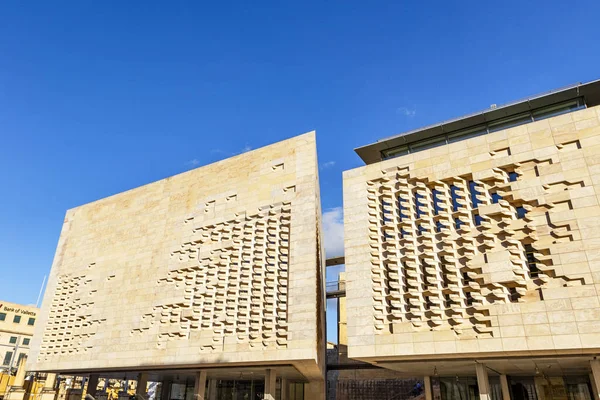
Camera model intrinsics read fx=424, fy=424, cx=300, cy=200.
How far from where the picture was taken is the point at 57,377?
125 feet

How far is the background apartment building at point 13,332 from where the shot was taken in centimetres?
5812

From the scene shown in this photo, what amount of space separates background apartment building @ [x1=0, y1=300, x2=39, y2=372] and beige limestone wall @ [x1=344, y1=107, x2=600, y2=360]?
2295 inches

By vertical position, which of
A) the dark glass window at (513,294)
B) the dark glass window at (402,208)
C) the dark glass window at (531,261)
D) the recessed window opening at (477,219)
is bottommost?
the dark glass window at (513,294)

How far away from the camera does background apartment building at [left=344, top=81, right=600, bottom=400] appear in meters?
16.8

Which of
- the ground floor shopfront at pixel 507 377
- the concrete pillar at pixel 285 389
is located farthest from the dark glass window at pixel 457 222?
the concrete pillar at pixel 285 389

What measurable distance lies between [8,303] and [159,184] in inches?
1740

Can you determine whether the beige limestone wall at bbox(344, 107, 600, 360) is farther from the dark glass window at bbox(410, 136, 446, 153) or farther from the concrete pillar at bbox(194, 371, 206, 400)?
the concrete pillar at bbox(194, 371, 206, 400)

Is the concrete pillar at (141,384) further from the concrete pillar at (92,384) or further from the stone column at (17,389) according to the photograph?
the stone column at (17,389)

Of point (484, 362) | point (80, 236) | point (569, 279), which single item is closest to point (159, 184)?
point (80, 236)

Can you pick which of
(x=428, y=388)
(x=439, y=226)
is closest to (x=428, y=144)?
(x=439, y=226)

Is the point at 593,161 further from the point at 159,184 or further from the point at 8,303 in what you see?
the point at 8,303

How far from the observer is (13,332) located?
59.7 meters

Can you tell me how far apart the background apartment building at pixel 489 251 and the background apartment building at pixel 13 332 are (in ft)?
190

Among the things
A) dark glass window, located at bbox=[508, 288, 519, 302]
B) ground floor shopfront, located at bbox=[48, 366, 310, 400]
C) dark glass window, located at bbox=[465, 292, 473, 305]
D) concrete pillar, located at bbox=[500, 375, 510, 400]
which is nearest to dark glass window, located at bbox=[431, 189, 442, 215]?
dark glass window, located at bbox=[465, 292, 473, 305]
